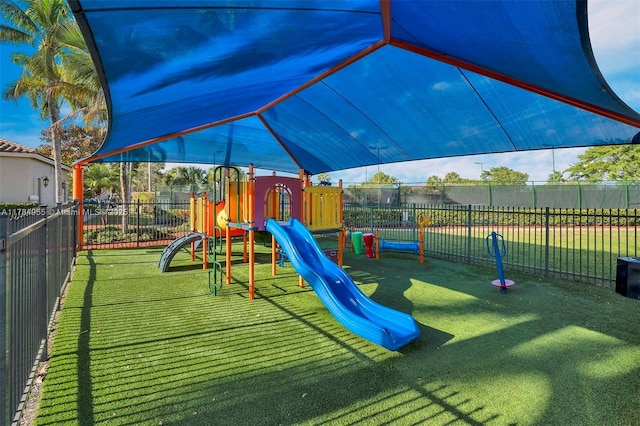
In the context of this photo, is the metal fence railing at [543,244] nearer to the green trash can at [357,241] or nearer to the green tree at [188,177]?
the green trash can at [357,241]

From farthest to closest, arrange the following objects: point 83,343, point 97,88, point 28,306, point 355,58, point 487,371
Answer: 1. point 97,88
2. point 355,58
3. point 83,343
4. point 487,371
5. point 28,306

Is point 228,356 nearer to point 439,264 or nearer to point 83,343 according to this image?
point 83,343

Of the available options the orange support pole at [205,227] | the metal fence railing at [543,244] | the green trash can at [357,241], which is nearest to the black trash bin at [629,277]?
the metal fence railing at [543,244]

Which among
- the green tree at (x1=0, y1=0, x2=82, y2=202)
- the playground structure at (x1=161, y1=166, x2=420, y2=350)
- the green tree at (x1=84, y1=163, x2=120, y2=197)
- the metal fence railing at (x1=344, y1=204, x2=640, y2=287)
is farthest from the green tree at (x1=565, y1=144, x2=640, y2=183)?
the green tree at (x1=84, y1=163, x2=120, y2=197)

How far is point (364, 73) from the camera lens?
5848 mm

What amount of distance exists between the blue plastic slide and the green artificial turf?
0.61ft

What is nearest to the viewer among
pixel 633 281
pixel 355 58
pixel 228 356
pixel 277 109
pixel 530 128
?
pixel 228 356

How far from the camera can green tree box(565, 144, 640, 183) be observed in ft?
116

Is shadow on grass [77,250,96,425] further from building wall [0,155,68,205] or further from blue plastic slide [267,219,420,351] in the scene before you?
building wall [0,155,68,205]

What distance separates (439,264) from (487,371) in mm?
6331

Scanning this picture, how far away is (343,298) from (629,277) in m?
4.99

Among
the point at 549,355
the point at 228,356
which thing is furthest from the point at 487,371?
the point at 228,356

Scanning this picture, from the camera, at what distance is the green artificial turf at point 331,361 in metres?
2.99

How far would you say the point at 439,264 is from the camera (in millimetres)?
9836
